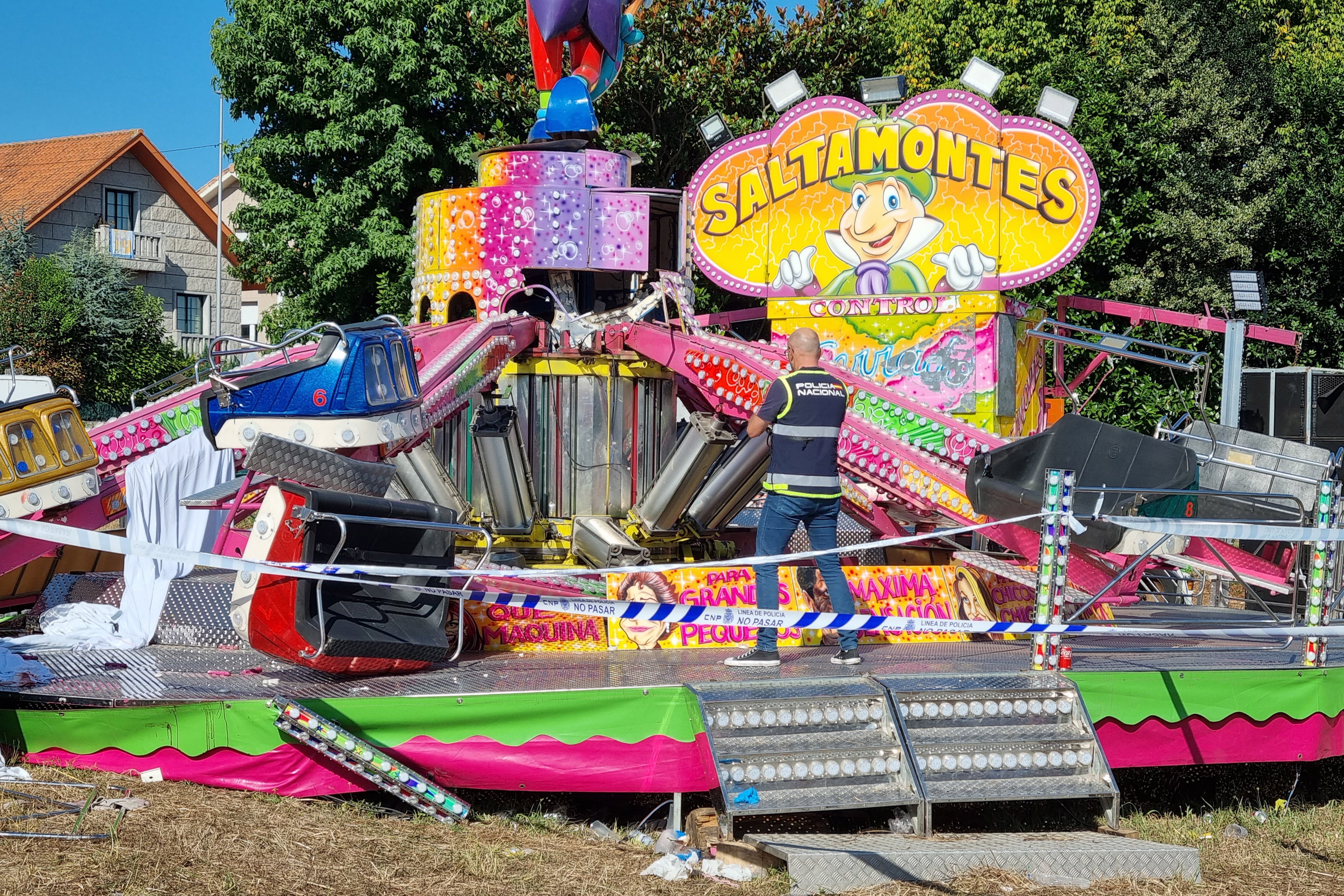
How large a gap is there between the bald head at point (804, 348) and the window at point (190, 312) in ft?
84.9

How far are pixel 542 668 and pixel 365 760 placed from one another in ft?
3.70

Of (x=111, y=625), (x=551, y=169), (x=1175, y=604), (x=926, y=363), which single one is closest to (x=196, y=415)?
(x=111, y=625)

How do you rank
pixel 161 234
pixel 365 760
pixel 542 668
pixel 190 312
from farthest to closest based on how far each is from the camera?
1. pixel 190 312
2. pixel 161 234
3. pixel 542 668
4. pixel 365 760

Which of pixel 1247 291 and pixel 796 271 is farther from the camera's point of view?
pixel 1247 291

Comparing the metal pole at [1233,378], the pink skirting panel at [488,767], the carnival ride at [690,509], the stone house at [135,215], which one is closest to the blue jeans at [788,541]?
the carnival ride at [690,509]

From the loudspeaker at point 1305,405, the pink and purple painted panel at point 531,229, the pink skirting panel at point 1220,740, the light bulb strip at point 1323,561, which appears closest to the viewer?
the pink skirting panel at point 1220,740

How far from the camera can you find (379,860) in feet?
16.2

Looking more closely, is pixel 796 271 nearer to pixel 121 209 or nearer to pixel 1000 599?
pixel 1000 599

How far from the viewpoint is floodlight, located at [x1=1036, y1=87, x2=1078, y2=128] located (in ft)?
35.7

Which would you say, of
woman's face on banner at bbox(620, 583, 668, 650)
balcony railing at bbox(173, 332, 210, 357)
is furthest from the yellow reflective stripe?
balcony railing at bbox(173, 332, 210, 357)

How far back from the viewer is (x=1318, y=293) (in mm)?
19500

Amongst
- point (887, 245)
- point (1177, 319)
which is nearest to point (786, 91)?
point (887, 245)

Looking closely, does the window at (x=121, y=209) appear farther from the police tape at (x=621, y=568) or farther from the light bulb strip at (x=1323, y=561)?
the light bulb strip at (x=1323, y=561)

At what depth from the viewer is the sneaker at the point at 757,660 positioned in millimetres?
6188
